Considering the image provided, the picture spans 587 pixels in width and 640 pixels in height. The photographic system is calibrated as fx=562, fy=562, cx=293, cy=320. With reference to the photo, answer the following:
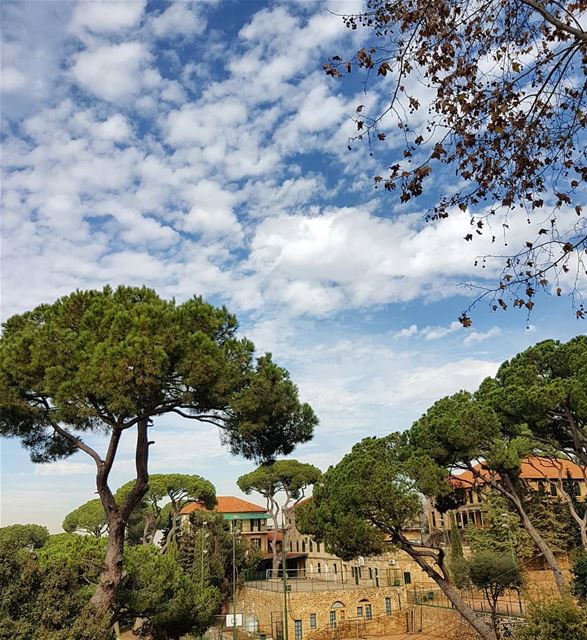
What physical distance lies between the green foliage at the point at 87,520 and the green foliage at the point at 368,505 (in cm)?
2462

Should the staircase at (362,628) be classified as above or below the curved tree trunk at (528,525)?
below

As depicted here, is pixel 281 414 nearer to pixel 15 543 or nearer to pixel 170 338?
pixel 170 338

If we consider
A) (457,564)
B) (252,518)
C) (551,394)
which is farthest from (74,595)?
(252,518)

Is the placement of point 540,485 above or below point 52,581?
above

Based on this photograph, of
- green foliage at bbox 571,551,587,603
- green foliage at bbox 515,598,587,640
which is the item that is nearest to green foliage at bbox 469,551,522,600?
green foliage at bbox 571,551,587,603

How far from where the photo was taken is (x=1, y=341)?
10555mm

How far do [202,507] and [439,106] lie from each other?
34.6 metres

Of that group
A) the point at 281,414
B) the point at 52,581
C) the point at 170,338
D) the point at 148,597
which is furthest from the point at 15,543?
the point at 281,414

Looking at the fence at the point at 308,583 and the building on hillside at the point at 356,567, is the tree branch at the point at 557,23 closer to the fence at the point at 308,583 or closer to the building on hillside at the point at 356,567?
the fence at the point at 308,583

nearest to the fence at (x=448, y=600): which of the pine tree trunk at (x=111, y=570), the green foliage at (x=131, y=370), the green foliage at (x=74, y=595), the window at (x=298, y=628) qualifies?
the window at (x=298, y=628)

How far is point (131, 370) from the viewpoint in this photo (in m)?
9.15

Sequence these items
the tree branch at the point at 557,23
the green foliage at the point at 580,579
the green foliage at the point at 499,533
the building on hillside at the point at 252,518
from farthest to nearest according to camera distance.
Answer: the building on hillside at the point at 252,518
the green foliage at the point at 499,533
the green foliage at the point at 580,579
the tree branch at the point at 557,23

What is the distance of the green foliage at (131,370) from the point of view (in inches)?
362

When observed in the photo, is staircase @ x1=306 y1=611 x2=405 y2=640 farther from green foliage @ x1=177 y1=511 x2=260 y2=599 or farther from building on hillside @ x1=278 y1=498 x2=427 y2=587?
green foliage @ x1=177 y1=511 x2=260 y2=599
